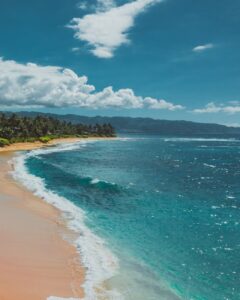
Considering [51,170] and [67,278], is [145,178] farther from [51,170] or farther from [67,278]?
[67,278]

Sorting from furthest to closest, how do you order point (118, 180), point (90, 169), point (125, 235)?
1. point (90, 169)
2. point (118, 180)
3. point (125, 235)

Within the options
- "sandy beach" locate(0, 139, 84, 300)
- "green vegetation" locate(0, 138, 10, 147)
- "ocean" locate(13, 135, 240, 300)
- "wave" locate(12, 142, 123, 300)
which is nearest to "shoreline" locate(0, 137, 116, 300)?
"sandy beach" locate(0, 139, 84, 300)

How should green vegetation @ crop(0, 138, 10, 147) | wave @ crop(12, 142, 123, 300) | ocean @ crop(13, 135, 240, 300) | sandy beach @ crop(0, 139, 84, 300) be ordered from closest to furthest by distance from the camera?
sandy beach @ crop(0, 139, 84, 300)
wave @ crop(12, 142, 123, 300)
ocean @ crop(13, 135, 240, 300)
green vegetation @ crop(0, 138, 10, 147)

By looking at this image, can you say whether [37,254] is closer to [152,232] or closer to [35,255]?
[35,255]

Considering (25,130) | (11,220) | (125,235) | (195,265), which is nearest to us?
(195,265)

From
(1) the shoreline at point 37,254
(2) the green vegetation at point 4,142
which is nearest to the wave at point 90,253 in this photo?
(1) the shoreline at point 37,254

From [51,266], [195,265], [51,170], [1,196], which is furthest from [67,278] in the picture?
[51,170]

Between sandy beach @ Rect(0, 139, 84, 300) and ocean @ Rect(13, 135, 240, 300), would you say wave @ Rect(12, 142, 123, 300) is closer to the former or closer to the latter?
ocean @ Rect(13, 135, 240, 300)
